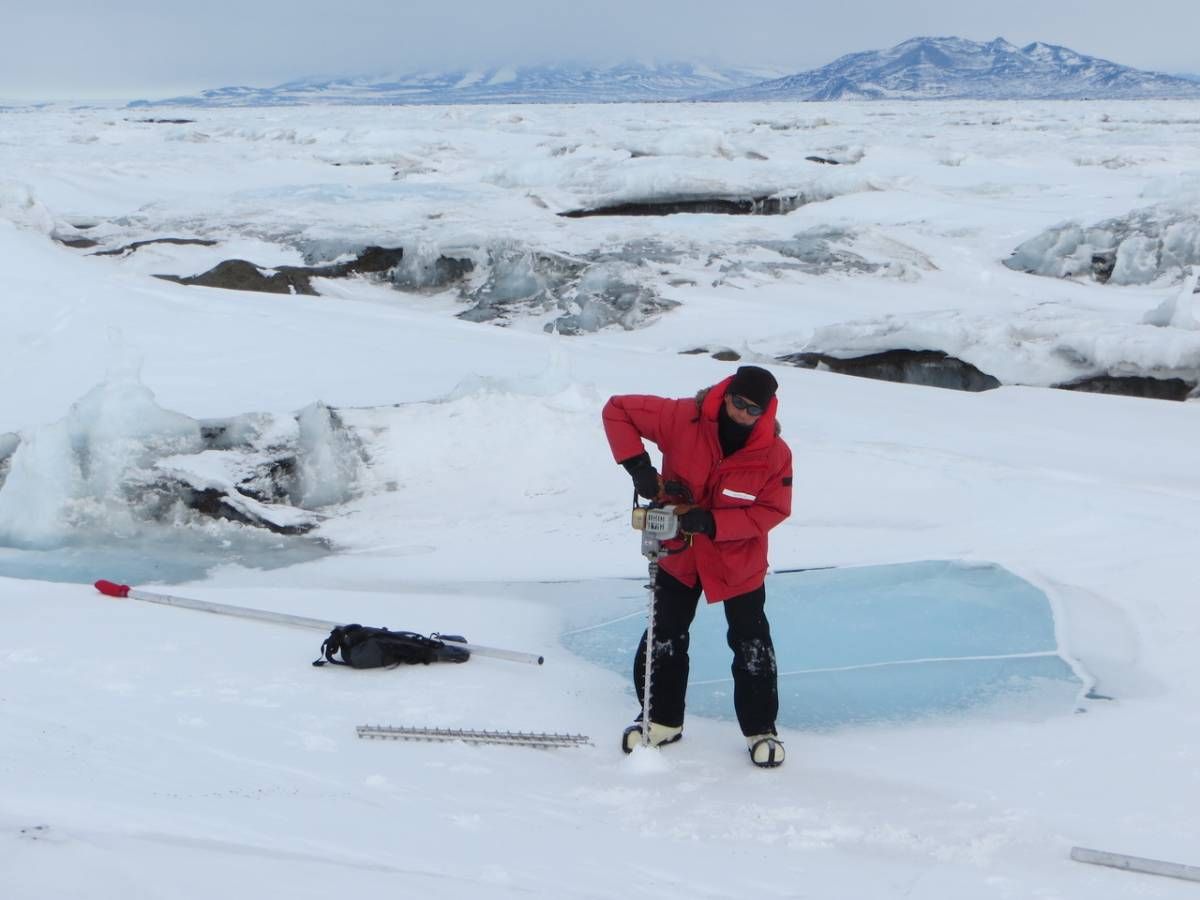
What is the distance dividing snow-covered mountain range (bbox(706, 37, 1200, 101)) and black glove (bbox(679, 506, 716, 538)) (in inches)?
5317

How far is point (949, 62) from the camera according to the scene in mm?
174000

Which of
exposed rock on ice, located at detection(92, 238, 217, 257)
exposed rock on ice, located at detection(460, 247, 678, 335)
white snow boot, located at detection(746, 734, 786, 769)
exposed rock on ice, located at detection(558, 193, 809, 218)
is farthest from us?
exposed rock on ice, located at detection(558, 193, 809, 218)

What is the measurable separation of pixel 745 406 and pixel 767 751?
0.97 meters

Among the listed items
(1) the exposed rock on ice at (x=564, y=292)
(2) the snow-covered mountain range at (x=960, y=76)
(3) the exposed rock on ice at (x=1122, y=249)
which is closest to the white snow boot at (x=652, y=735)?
(1) the exposed rock on ice at (x=564, y=292)

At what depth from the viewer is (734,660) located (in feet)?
11.0

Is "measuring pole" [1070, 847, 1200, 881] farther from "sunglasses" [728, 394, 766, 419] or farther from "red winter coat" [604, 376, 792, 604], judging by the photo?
"sunglasses" [728, 394, 766, 419]

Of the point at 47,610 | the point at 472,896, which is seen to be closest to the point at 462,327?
the point at 47,610

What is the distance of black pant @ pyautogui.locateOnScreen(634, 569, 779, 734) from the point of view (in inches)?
128

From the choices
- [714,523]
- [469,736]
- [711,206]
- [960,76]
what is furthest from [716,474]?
[960,76]

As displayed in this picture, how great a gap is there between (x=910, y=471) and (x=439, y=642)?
10.2 feet

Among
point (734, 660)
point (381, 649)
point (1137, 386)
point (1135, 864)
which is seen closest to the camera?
point (1135, 864)

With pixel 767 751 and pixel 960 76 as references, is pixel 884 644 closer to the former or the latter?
pixel 767 751

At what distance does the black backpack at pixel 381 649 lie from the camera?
386cm

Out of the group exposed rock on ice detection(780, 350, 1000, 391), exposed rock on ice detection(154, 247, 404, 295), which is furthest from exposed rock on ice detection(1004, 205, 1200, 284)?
exposed rock on ice detection(154, 247, 404, 295)
